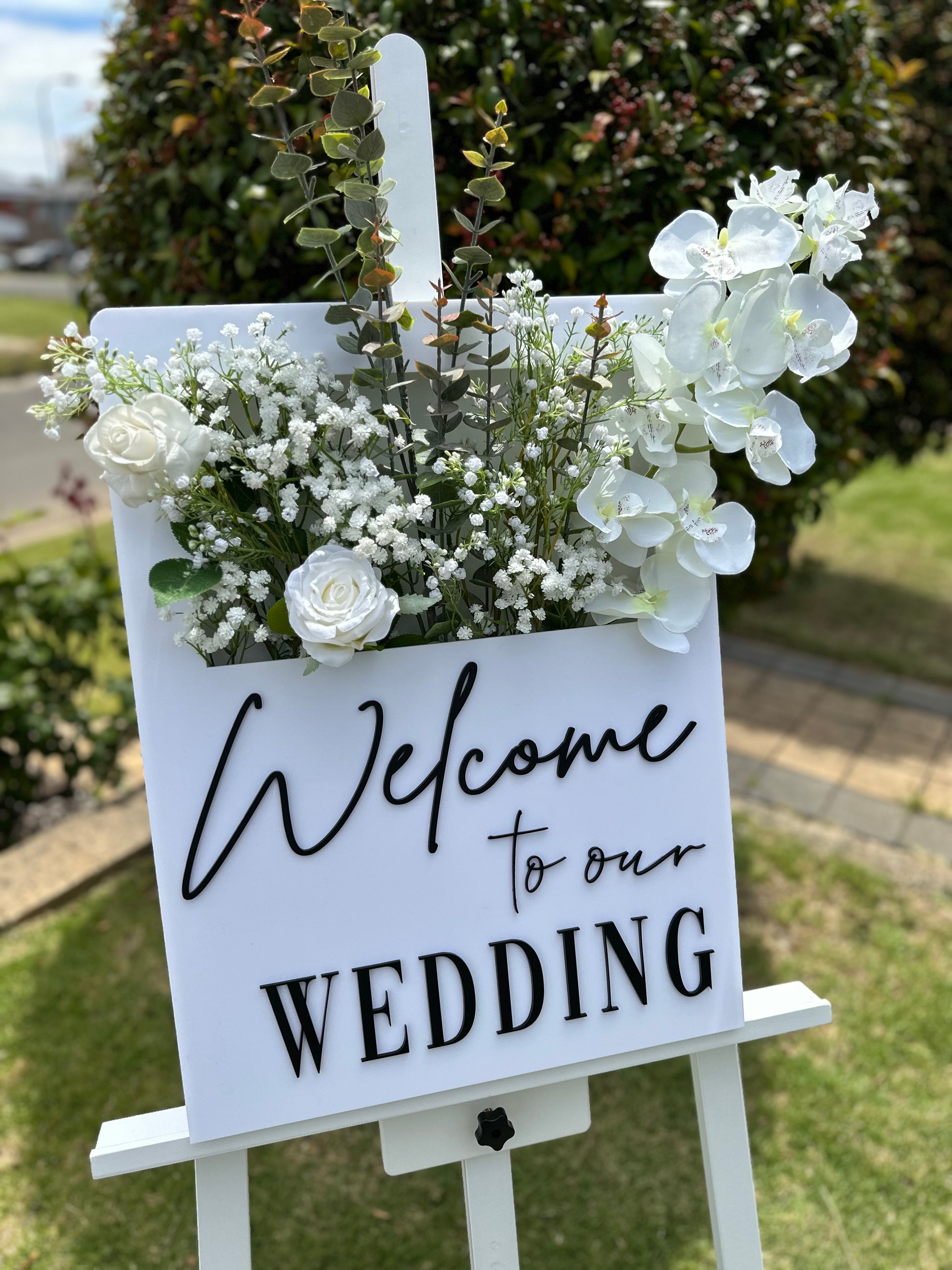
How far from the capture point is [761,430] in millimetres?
962

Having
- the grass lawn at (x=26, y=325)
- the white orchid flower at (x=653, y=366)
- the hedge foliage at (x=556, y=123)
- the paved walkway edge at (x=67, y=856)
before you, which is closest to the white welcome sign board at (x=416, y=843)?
the white orchid flower at (x=653, y=366)

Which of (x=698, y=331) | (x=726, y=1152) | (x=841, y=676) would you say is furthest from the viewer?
(x=841, y=676)

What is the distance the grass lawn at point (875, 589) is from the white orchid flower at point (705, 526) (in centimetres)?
174

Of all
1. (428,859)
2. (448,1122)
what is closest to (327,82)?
(428,859)

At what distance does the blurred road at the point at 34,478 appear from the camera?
19.2 feet

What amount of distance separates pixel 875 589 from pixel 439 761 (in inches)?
168

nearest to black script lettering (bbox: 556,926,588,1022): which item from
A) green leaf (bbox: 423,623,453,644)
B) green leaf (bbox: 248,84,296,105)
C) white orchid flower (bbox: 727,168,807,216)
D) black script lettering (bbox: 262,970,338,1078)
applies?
black script lettering (bbox: 262,970,338,1078)

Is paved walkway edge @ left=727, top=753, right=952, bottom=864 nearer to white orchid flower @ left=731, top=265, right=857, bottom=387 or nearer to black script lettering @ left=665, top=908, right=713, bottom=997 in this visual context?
black script lettering @ left=665, top=908, right=713, bottom=997

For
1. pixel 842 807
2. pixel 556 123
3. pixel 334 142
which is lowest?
pixel 842 807

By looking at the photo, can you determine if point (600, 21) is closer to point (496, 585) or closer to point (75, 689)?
point (496, 585)

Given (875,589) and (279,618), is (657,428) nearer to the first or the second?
(279,618)

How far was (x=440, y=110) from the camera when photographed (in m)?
1.54

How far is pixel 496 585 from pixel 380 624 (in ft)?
0.53

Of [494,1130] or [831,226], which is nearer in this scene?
[831,226]
